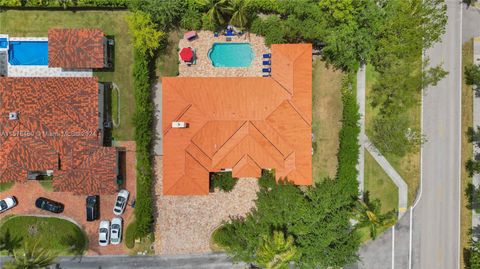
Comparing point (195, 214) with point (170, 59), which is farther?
point (195, 214)

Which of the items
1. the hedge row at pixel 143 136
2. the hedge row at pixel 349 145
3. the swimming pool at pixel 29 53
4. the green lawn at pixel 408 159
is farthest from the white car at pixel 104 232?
the green lawn at pixel 408 159

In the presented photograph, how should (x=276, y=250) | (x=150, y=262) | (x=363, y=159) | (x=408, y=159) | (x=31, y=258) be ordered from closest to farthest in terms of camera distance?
(x=276, y=250) → (x=31, y=258) → (x=150, y=262) → (x=363, y=159) → (x=408, y=159)

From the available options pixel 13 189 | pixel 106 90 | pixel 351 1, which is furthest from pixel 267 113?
pixel 13 189

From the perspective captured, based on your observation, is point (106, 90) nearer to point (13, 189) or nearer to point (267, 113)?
point (13, 189)

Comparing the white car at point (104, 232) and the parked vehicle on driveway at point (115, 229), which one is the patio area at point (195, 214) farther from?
the white car at point (104, 232)

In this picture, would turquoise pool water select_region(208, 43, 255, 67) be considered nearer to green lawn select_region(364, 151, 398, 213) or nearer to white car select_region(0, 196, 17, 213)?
green lawn select_region(364, 151, 398, 213)

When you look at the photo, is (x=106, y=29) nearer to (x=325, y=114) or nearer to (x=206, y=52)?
(x=206, y=52)

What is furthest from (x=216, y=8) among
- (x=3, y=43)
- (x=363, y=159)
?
(x=3, y=43)
